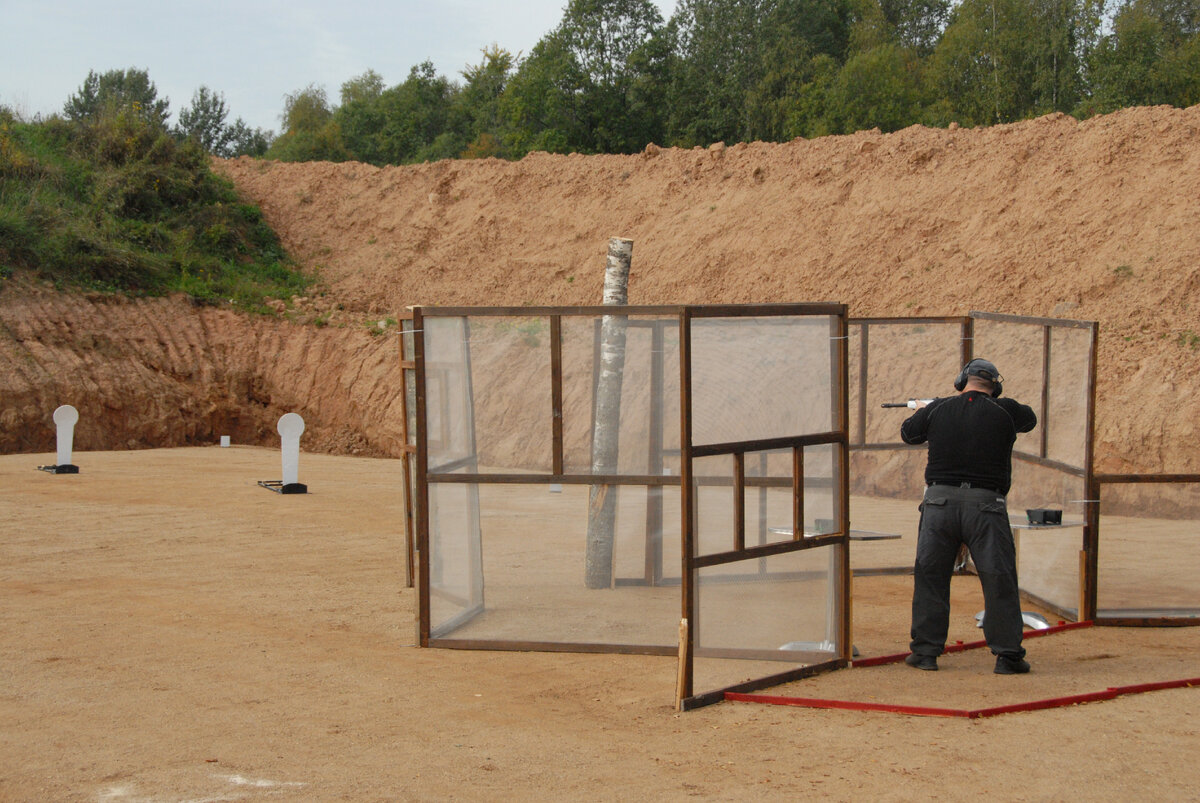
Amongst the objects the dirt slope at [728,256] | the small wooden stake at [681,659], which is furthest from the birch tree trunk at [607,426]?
the dirt slope at [728,256]

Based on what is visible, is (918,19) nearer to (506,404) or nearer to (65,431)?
(65,431)

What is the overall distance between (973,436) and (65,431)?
14651mm

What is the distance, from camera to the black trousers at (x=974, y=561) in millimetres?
6387

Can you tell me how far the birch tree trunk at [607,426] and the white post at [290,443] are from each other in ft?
22.5

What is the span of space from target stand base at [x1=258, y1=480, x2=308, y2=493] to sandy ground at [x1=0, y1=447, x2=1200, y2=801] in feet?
17.2

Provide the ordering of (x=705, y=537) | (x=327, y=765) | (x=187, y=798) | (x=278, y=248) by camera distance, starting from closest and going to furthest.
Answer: (x=187, y=798)
(x=327, y=765)
(x=705, y=537)
(x=278, y=248)

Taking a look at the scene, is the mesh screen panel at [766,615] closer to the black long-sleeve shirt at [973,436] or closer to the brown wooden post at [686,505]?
the brown wooden post at [686,505]

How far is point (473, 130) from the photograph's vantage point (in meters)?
46.2

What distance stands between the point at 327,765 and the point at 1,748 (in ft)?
5.32

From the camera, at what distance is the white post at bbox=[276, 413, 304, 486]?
1461 cm

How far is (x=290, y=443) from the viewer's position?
48.8 feet

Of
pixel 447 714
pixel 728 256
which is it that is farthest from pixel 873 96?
pixel 447 714

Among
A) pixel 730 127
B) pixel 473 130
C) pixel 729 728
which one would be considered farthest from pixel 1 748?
pixel 473 130

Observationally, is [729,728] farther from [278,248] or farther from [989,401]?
[278,248]
